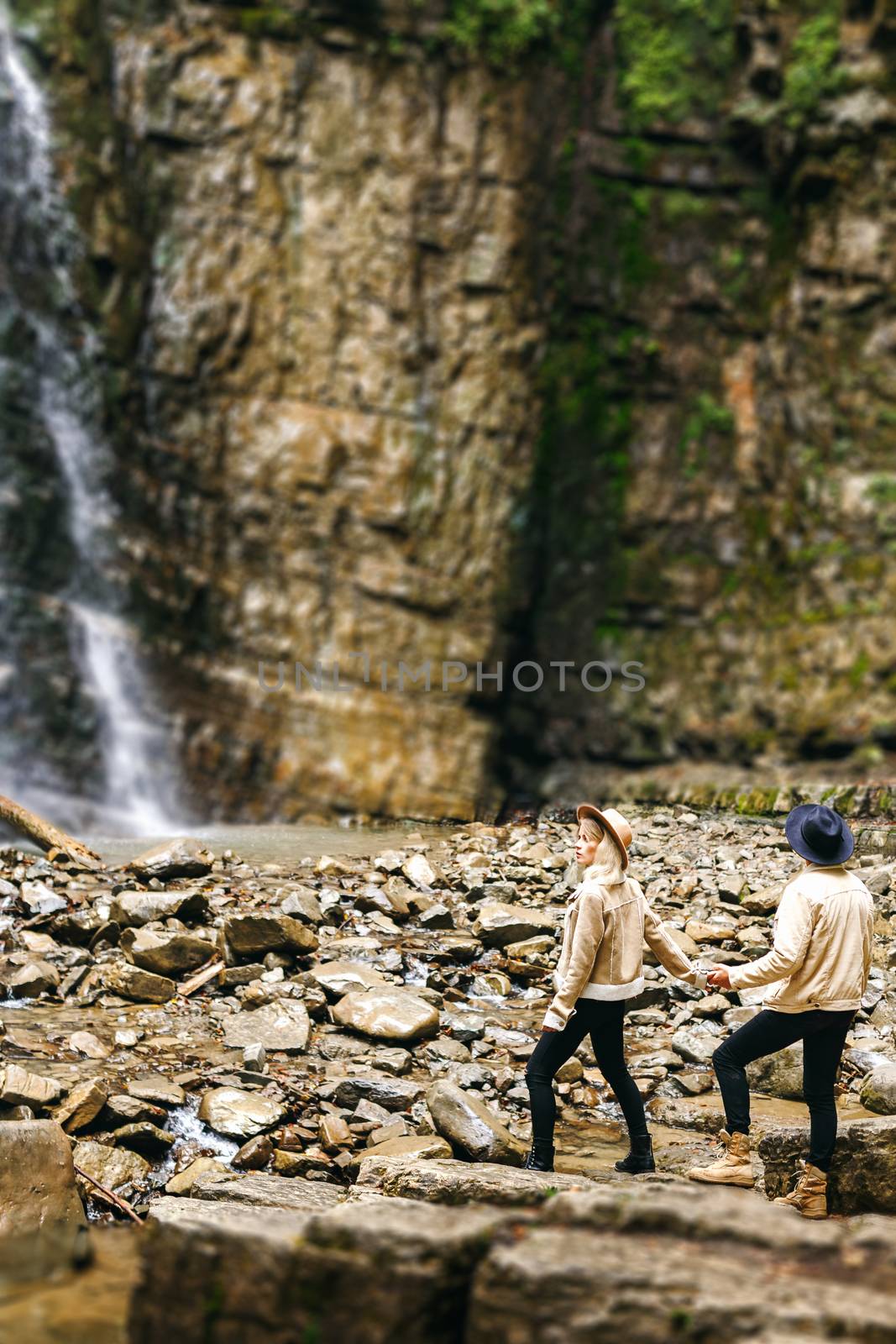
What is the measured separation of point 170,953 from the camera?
13.1 feet

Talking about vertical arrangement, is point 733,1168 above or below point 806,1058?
below

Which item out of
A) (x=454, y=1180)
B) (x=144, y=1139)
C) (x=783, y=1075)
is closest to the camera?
(x=454, y=1180)

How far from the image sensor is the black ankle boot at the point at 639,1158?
3246 mm

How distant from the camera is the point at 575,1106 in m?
3.64

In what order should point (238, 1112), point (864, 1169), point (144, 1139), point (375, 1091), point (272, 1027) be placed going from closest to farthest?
point (864, 1169) < point (144, 1139) < point (238, 1112) < point (375, 1091) < point (272, 1027)

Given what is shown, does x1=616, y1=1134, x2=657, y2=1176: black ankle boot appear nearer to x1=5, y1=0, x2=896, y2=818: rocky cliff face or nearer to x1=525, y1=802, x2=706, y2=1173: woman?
x1=525, y1=802, x2=706, y2=1173: woman

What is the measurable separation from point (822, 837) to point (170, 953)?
2384 millimetres

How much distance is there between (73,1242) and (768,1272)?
1.34m

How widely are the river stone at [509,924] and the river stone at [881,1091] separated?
1.16m

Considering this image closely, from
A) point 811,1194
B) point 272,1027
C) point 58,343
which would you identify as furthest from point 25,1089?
point 58,343

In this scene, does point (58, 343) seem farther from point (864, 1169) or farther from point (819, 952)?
point (864, 1169)

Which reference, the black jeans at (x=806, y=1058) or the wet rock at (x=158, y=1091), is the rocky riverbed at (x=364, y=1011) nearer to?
the wet rock at (x=158, y=1091)

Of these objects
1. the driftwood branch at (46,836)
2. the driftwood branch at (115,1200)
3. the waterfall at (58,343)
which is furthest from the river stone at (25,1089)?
the waterfall at (58,343)

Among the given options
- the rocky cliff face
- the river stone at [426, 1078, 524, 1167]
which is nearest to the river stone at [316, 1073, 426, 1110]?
the river stone at [426, 1078, 524, 1167]
